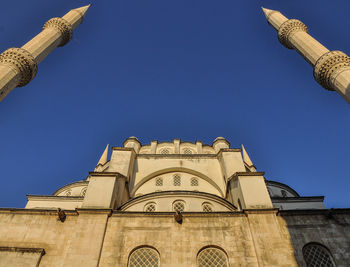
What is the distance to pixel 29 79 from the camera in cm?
1441

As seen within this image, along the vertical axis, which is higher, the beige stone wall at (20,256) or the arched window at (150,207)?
the arched window at (150,207)

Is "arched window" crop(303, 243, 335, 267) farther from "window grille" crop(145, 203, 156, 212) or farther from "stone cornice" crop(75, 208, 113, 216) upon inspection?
"stone cornice" crop(75, 208, 113, 216)

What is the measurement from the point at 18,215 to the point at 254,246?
32.9 feet

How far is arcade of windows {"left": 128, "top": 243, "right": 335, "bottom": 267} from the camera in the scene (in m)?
9.73

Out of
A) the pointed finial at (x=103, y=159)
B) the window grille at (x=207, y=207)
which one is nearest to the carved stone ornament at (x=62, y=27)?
the pointed finial at (x=103, y=159)

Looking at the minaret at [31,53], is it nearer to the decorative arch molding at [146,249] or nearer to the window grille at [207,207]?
the decorative arch molding at [146,249]

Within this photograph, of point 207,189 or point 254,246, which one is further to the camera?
point 207,189

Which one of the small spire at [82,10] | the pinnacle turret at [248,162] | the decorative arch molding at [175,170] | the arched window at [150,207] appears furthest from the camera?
the small spire at [82,10]

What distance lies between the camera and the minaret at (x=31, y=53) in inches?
506

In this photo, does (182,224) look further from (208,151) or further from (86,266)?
(208,151)

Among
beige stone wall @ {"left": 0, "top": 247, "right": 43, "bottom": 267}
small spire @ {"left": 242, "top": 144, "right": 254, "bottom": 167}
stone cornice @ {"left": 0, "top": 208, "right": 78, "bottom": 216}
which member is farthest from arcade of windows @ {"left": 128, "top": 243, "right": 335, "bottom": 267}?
small spire @ {"left": 242, "top": 144, "right": 254, "bottom": 167}

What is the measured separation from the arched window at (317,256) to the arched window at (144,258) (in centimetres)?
580

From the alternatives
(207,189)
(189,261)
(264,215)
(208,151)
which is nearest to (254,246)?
(264,215)

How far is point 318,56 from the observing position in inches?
578
